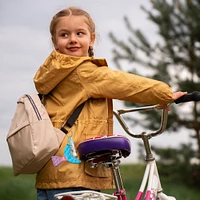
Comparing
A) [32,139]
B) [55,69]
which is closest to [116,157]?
[32,139]

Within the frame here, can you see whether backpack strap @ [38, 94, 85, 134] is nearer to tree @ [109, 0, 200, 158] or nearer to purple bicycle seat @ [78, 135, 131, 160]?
purple bicycle seat @ [78, 135, 131, 160]

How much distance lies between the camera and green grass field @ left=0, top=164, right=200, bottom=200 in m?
7.30

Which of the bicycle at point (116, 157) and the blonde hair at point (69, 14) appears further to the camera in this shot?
the blonde hair at point (69, 14)

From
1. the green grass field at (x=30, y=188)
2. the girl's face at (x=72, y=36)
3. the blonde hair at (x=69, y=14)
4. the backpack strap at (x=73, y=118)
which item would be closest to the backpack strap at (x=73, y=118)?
the backpack strap at (x=73, y=118)

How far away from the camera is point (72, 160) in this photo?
95.0 inches

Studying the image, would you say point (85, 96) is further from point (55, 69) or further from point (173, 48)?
point (173, 48)

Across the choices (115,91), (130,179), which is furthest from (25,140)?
(130,179)

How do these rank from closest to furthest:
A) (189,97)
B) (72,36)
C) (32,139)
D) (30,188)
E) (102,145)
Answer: (102,145) → (32,139) → (189,97) → (72,36) → (30,188)

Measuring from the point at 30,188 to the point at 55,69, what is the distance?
5209 millimetres

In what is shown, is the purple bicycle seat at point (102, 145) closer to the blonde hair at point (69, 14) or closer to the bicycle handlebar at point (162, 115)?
the bicycle handlebar at point (162, 115)

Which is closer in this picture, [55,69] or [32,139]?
[32,139]

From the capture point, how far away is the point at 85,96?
2.50 meters

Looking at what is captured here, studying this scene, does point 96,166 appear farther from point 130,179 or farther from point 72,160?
point 130,179

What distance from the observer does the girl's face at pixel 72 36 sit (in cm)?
263
